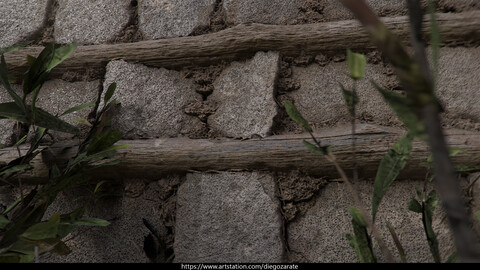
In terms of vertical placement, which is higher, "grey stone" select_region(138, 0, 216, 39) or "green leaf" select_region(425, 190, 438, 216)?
"grey stone" select_region(138, 0, 216, 39)

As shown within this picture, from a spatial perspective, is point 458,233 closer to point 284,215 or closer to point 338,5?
point 284,215

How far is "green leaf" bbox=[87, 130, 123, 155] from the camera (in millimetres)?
1231

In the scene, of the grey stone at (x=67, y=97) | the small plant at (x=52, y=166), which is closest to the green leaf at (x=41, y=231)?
the small plant at (x=52, y=166)

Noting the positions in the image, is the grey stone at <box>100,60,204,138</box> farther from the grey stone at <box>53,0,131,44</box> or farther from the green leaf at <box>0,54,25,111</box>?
the green leaf at <box>0,54,25,111</box>

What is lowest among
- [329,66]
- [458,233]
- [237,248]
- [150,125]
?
[458,233]

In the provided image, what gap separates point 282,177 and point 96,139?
48 centimetres

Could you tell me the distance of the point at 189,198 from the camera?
1.31 meters

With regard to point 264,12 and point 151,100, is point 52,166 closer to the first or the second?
point 151,100

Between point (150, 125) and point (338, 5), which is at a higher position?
point (338, 5)

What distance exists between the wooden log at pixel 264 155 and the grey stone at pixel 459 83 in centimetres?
8

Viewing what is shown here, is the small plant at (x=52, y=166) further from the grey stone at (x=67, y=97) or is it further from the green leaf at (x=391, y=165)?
the green leaf at (x=391, y=165)

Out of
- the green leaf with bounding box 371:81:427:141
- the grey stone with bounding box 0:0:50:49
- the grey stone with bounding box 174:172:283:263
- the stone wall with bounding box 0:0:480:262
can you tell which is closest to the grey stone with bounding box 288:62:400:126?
the stone wall with bounding box 0:0:480:262

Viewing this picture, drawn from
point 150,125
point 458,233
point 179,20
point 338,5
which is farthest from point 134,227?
point 458,233

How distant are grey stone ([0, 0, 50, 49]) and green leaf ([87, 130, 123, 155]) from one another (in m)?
0.65
